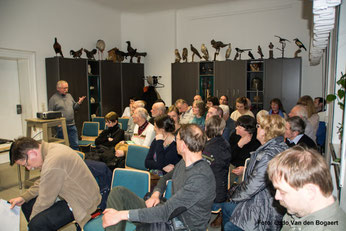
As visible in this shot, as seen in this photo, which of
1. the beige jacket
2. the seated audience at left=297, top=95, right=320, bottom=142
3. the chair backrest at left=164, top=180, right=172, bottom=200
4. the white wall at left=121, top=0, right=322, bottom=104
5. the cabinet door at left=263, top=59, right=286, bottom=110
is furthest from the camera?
the white wall at left=121, top=0, right=322, bottom=104

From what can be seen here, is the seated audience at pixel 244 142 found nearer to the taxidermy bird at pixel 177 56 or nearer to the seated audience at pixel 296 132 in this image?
the seated audience at pixel 296 132

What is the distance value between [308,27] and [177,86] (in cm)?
389

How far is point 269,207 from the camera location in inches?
78.8

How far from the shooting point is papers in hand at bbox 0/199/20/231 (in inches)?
84.8

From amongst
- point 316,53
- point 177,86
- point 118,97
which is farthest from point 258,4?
point 118,97

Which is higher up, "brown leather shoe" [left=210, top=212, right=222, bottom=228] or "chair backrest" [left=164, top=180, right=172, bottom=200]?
"chair backrest" [left=164, top=180, right=172, bottom=200]

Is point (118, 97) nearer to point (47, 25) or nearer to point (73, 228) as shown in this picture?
point (47, 25)

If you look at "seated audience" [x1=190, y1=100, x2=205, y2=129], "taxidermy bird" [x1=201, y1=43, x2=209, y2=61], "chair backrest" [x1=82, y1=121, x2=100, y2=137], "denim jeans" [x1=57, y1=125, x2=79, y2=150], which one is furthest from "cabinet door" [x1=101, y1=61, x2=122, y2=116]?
"seated audience" [x1=190, y1=100, x2=205, y2=129]

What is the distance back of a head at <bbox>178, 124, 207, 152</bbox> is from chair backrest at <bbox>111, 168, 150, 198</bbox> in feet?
1.93

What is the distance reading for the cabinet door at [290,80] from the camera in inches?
263

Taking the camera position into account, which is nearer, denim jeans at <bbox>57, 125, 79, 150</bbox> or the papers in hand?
the papers in hand

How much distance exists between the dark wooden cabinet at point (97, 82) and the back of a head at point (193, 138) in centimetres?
517

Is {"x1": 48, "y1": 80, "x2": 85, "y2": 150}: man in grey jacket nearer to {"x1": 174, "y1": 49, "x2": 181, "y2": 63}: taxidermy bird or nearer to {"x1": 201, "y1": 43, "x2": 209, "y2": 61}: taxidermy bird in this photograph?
{"x1": 174, "y1": 49, "x2": 181, "y2": 63}: taxidermy bird

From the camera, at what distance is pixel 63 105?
544cm
